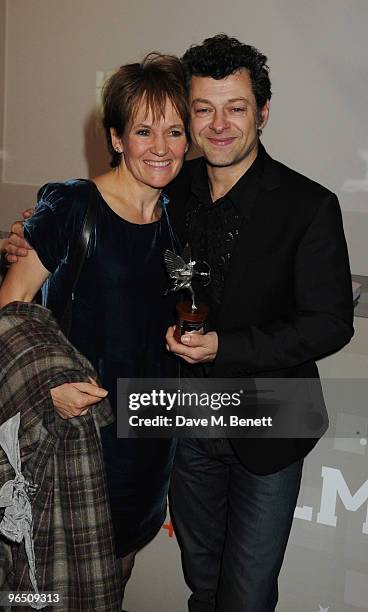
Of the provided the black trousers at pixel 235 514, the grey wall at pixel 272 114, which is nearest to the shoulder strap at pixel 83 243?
the black trousers at pixel 235 514

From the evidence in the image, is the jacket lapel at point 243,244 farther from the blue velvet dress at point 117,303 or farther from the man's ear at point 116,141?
the man's ear at point 116,141

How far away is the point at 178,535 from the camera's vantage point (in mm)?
2410

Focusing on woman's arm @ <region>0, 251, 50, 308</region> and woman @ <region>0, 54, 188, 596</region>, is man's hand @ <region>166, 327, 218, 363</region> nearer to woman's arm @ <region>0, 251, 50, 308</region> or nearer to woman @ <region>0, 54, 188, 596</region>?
woman @ <region>0, 54, 188, 596</region>

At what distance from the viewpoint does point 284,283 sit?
6.28ft

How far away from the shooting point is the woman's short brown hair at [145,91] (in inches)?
70.9

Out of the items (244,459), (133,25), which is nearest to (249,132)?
(244,459)

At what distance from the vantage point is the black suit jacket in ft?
6.07

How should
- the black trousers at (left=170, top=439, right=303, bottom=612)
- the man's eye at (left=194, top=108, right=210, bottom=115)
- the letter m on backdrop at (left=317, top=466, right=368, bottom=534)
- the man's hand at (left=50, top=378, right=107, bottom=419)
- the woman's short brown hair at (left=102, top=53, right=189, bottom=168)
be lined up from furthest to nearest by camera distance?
the letter m on backdrop at (left=317, top=466, right=368, bottom=534) → the black trousers at (left=170, top=439, right=303, bottom=612) → the man's eye at (left=194, top=108, right=210, bottom=115) → the woman's short brown hair at (left=102, top=53, right=189, bottom=168) → the man's hand at (left=50, top=378, right=107, bottom=419)

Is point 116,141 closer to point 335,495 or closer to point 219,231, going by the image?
point 219,231

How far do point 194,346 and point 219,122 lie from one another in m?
0.59

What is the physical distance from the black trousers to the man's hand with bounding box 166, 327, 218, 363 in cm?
38

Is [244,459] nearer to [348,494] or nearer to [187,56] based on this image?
[348,494]

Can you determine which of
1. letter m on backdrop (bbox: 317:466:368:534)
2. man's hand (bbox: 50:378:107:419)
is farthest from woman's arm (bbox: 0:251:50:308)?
letter m on backdrop (bbox: 317:466:368:534)

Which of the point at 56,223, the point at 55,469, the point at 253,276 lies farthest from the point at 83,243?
the point at 55,469
